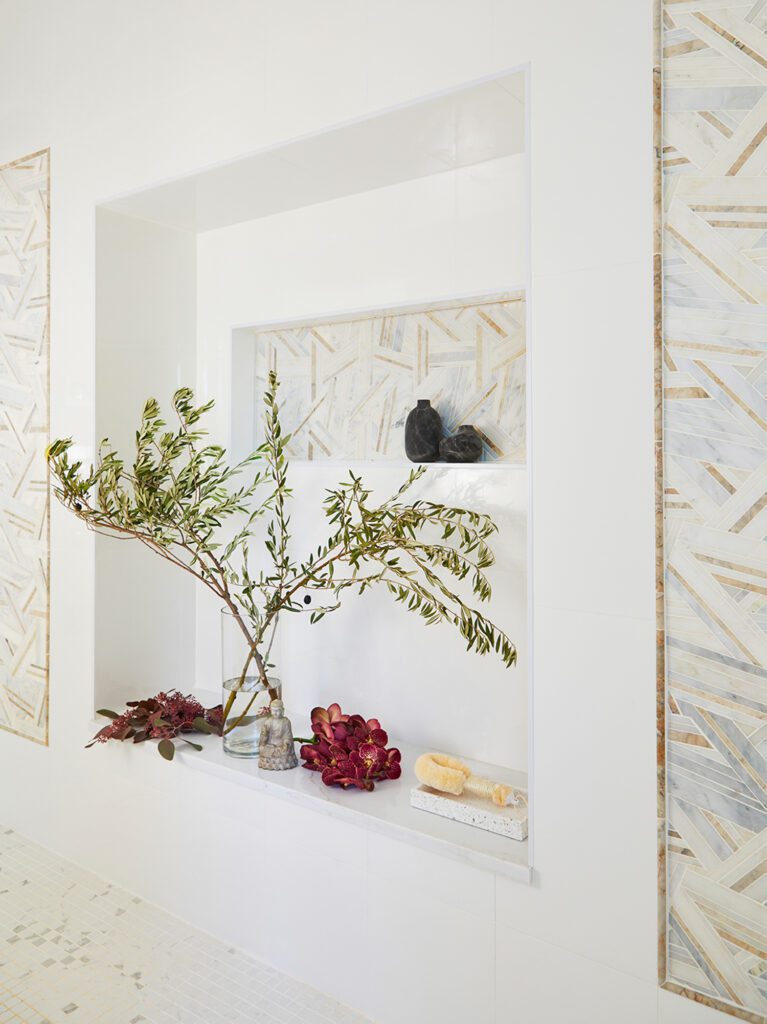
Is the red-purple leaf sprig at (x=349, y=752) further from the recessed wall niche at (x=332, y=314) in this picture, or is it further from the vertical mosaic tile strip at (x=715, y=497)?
the vertical mosaic tile strip at (x=715, y=497)

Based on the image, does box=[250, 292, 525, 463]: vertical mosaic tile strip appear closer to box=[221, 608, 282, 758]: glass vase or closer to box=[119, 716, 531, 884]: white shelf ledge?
box=[221, 608, 282, 758]: glass vase

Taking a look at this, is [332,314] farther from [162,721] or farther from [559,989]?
[559,989]

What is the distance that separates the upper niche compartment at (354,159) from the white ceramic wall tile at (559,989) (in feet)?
4.75

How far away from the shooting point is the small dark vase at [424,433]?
179cm

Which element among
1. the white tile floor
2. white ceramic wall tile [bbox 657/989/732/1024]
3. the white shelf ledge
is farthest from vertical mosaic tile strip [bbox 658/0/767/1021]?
the white tile floor

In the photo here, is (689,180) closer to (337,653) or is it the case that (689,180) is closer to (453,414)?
(453,414)

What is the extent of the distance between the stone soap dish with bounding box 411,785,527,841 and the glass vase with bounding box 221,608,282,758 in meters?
0.45

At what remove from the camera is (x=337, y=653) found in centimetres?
204

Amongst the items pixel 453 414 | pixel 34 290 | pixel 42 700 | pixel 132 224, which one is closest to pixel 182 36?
pixel 132 224

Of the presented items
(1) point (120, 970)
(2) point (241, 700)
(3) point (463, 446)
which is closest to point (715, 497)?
(3) point (463, 446)

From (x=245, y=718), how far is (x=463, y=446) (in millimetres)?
809

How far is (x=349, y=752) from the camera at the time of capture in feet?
5.62

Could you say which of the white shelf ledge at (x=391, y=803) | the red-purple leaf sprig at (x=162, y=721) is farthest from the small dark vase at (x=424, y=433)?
the red-purple leaf sprig at (x=162, y=721)

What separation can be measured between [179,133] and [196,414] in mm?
686
